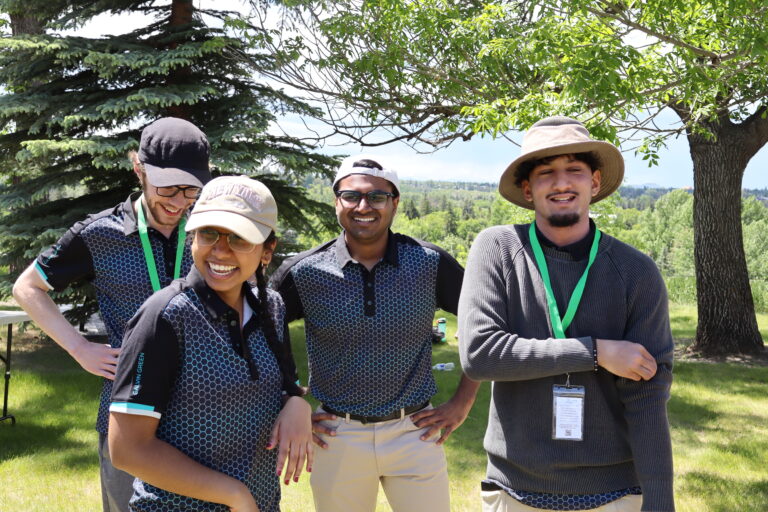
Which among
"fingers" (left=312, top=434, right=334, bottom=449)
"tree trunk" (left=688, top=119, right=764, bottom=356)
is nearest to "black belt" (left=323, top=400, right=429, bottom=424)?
"fingers" (left=312, top=434, right=334, bottom=449)

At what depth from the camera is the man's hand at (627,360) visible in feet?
6.68

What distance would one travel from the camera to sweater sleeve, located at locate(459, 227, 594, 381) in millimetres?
2096

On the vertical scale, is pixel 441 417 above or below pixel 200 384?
below

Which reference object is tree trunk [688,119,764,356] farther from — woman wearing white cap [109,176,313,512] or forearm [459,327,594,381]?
woman wearing white cap [109,176,313,512]

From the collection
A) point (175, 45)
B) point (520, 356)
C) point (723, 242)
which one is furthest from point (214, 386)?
point (723, 242)

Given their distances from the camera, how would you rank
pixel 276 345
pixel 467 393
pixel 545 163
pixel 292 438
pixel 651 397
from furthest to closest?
pixel 467 393 < pixel 545 163 < pixel 651 397 < pixel 276 345 < pixel 292 438

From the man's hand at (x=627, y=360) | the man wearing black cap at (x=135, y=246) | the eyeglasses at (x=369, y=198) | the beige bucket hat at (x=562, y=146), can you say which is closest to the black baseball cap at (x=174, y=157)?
the man wearing black cap at (x=135, y=246)

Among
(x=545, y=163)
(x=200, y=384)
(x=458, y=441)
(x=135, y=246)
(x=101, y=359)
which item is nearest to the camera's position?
(x=200, y=384)

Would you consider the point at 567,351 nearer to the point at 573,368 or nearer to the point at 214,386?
the point at 573,368

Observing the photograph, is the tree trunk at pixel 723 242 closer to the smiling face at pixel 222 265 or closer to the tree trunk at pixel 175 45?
the tree trunk at pixel 175 45

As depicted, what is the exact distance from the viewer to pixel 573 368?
2084 mm

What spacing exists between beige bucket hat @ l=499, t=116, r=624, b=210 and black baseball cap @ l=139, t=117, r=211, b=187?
1155 millimetres

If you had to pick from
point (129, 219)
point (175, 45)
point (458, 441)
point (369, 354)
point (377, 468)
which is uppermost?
point (175, 45)

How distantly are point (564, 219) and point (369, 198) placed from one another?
0.95 m
